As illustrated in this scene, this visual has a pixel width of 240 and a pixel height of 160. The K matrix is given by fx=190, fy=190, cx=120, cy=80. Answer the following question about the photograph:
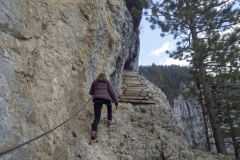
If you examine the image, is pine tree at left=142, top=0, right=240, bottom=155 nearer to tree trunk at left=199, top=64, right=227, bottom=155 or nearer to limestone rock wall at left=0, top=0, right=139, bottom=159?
tree trunk at left=199, top=64, right=227, bottom=155

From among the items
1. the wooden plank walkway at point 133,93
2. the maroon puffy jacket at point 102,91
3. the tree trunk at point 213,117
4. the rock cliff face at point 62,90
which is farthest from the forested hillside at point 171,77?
the maroon puffy jacket at point 102,91

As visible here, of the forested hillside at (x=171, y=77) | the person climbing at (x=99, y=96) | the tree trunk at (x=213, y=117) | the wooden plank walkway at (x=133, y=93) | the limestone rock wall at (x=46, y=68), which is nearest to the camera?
the limestone rock wall at (x=46, y=68)

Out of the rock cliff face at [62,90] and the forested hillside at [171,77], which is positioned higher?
the forested hillside at [171,77]

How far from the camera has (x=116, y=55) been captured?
28.1ft

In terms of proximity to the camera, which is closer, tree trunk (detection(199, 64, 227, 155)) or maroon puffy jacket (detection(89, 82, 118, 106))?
maroon puffy jacket (detection(89, 82, 118, 106))

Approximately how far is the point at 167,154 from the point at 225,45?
5.70 metres

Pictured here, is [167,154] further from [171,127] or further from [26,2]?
[26,2]

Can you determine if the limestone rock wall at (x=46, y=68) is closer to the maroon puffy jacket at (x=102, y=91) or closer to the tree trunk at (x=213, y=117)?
the maroon puffy jacket at (x=102, y=91)

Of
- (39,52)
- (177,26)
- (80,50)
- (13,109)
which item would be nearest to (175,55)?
(177,26)

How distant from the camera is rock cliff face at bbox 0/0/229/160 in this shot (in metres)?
3.01

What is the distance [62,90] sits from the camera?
439cm

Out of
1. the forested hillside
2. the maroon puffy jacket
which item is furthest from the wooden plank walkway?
the forested hillside

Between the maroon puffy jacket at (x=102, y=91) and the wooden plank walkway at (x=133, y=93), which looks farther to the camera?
the wooden plank walkway at (x=133, y=93)

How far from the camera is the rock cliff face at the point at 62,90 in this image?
3.01 m
